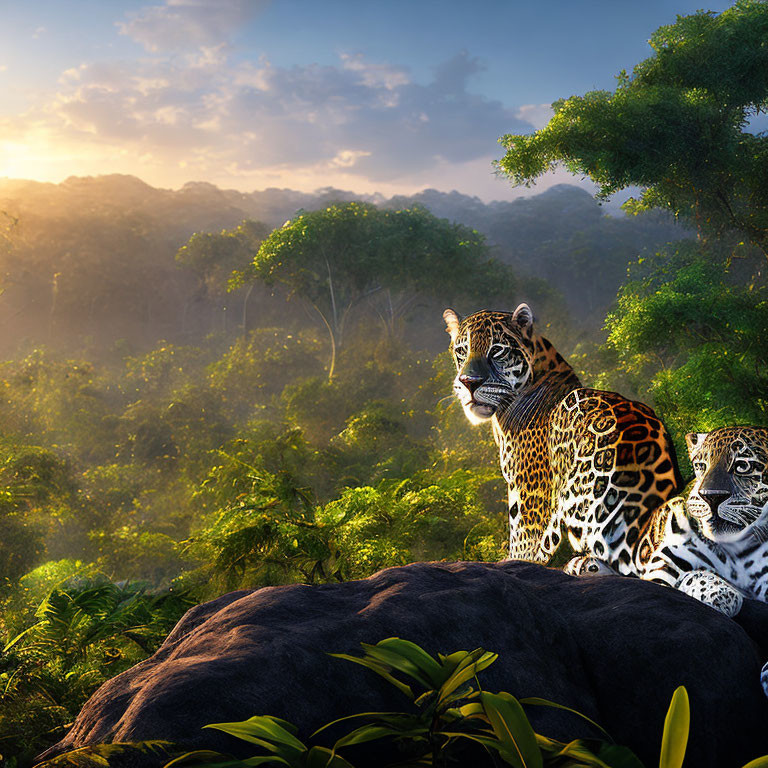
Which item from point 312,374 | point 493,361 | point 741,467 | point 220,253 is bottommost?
point 312,374

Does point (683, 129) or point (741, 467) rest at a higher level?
point (683, 129)

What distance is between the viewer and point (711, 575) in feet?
10.4

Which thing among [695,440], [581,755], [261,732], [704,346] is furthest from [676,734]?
[704,346]

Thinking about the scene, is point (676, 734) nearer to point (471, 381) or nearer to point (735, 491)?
point (735, 491)

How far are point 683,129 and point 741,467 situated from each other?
1093 cm

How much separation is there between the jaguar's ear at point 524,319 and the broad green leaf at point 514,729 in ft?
10.9

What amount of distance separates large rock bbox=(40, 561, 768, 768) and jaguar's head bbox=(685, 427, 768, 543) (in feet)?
1.37

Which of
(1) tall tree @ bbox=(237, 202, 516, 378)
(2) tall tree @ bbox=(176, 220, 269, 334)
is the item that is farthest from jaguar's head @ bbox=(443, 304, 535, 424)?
(2) tall tree @ bbox=(176, 220, 269, 334)

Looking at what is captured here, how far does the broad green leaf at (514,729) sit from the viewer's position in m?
1.59

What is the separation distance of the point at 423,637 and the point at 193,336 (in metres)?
49.0

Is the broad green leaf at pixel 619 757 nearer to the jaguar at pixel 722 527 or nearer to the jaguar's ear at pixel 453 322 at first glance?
the jaguar at pixel 722 527

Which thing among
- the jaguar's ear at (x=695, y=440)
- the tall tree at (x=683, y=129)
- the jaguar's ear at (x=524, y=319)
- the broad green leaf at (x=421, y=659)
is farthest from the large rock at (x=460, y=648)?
the tall tree at (x=683, y=129)

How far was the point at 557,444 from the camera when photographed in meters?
4.29

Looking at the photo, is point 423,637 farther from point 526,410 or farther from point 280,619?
point 526,410
